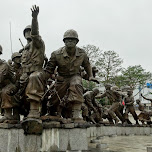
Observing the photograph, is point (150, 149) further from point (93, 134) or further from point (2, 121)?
point (93, 134)

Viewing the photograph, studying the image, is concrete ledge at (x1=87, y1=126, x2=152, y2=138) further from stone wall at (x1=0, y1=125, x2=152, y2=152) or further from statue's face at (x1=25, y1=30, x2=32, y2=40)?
statue's face at (x1=25, y1=30, x2=32, y2=40)

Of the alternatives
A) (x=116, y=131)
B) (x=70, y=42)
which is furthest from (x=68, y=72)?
(x=116, y=131)

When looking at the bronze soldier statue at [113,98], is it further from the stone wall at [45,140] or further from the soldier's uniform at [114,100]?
the stone wall at [45,140]

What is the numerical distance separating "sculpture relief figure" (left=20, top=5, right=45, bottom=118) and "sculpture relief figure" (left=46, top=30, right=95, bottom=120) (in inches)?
18.2

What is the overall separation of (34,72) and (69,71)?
954mm

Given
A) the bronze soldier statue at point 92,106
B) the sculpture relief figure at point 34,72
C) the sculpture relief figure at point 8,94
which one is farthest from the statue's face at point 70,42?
the bronze soldier statue at point 92,106

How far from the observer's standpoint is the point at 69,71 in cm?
579

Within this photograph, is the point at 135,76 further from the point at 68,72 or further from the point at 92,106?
the point at 68,72

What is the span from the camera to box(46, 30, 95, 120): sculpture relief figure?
5566 millimetres

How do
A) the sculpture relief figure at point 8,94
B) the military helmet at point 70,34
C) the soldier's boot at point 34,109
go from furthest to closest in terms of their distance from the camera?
the military helmet at point 70,34, the sculpture relief figure at point 8,94, the soldier's boot at point 34,109

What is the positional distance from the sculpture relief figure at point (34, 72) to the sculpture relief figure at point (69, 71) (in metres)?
0.46

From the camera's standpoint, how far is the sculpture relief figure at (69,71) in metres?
5.57

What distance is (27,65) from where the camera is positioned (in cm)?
559

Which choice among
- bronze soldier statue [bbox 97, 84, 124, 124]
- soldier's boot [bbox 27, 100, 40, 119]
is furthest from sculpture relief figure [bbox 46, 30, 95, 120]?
bronze soldier statue [bbox 97, 84, 124, 124]
